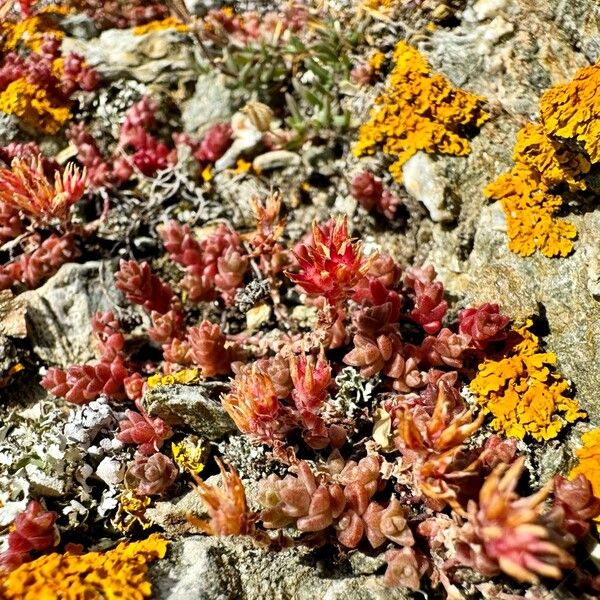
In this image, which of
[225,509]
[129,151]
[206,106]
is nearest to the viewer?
[225,509]

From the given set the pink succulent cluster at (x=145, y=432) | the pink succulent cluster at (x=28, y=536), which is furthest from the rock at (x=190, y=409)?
the pink succulent cluster at (x=28, y=536)

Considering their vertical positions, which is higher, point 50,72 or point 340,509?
point 50,72

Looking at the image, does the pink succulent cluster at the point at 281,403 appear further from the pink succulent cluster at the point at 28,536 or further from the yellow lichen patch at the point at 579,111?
the yellow lichen patch at the point at 579,111

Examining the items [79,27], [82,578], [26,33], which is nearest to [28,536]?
[82,578]

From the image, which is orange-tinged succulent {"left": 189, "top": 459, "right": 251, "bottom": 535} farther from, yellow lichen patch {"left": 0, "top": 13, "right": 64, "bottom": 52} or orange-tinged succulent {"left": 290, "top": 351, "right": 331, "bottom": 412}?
yellow lichen patch {"left": 0, "top": 13, "right": 64, "bottom": 52}

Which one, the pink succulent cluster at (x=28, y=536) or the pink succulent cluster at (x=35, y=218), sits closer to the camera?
the pink succulent cluster at (x=28, y=536)

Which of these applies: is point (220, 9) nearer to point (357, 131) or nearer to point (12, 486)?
point (357, 131)

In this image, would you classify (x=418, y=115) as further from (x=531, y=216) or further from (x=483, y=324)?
(x=483, y=324)

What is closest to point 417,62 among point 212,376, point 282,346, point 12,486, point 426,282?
point 426,282
